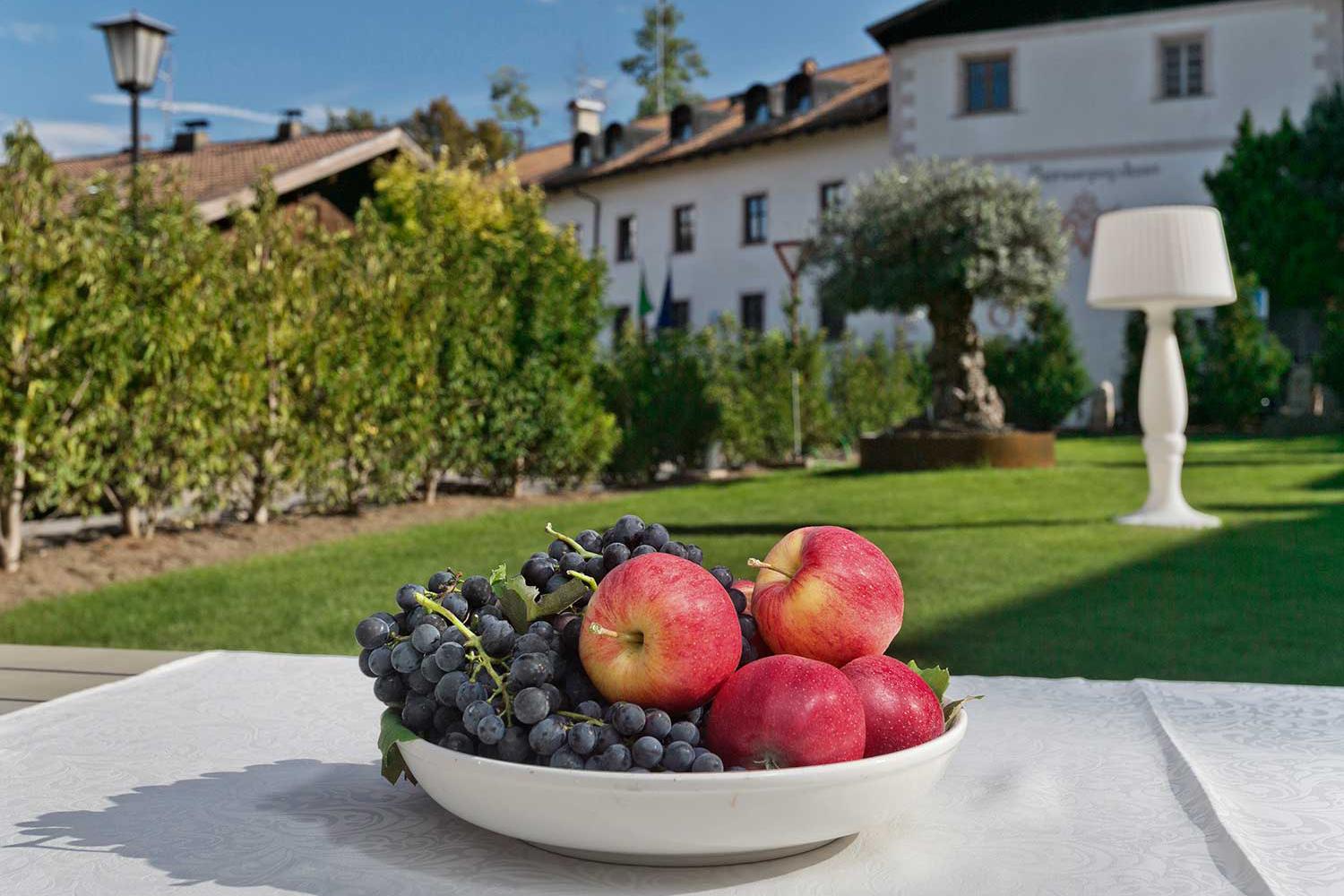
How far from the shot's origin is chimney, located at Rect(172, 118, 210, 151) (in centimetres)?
2634

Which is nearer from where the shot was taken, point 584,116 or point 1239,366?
point 1239,366

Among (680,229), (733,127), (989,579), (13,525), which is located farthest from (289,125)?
(989,579)

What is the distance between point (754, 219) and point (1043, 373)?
32.4 feet

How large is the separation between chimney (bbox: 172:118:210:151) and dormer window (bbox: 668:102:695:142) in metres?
11.9

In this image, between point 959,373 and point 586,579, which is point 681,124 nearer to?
point 959,373

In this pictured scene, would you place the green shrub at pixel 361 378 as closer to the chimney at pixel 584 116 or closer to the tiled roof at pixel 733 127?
the tiled roof at pixel 733 127

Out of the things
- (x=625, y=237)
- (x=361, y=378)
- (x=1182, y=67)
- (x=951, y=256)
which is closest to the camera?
(x=361, y=378)

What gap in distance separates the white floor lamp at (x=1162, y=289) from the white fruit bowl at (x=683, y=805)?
27.1ft

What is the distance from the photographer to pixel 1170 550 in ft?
25.2

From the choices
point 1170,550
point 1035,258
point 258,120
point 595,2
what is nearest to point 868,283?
point 1035,258

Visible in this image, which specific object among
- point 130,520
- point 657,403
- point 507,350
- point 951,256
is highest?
point 951,256

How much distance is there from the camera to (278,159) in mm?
21281

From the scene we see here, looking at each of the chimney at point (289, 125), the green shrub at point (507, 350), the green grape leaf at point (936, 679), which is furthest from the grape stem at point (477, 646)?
the chimney at point (289, 125)

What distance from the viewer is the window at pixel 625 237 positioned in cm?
3300
